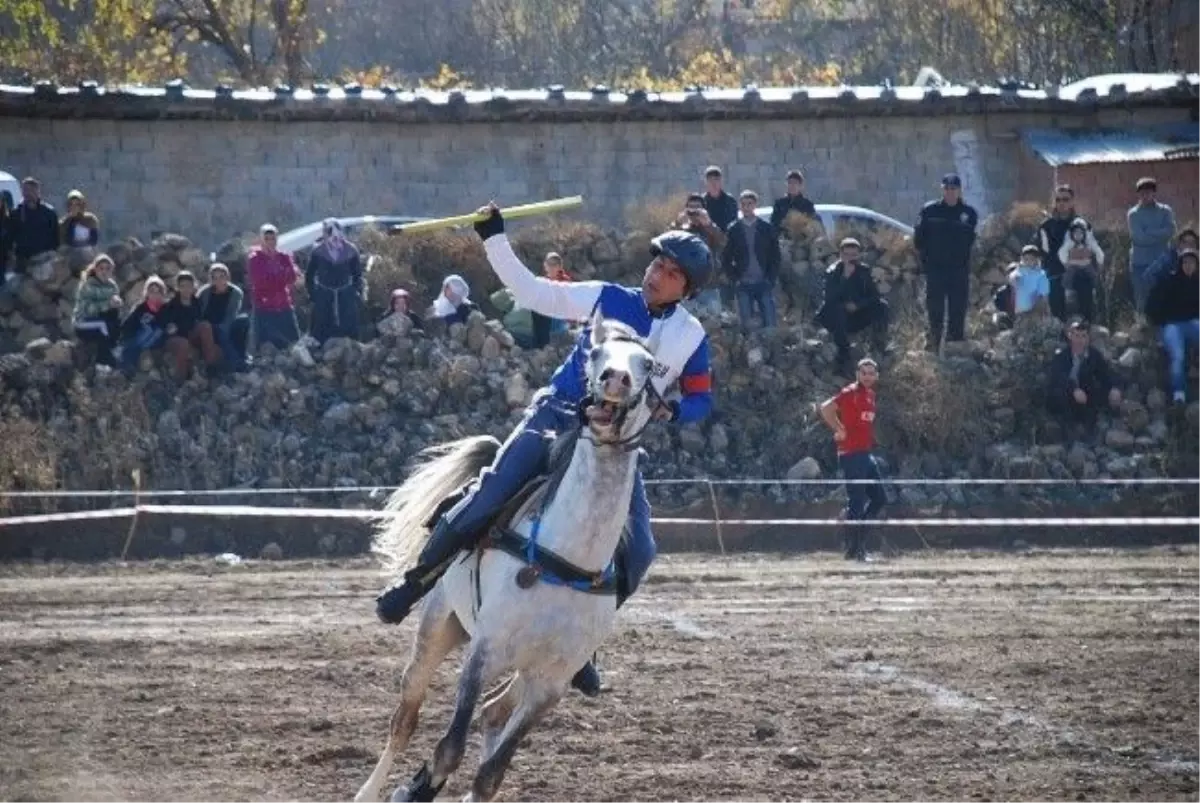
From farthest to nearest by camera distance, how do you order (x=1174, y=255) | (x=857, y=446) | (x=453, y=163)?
(x=453, y=163) < (x=1174, y=255) < (x=857, y=446)

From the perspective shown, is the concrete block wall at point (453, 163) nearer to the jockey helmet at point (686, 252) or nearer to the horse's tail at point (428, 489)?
the horse's tail at point (428, 489)

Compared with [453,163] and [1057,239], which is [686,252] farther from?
[453,163]

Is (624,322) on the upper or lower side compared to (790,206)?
upper

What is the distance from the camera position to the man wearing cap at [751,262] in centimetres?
2456

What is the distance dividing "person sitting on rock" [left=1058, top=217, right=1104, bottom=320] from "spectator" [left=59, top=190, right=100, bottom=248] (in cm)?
1115

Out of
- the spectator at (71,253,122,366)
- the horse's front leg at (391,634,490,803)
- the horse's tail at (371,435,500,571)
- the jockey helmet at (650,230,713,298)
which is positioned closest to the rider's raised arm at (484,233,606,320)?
the jockey helmet at (650,230,713,298)

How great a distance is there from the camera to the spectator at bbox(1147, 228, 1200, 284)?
977 inches

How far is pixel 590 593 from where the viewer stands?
915cm

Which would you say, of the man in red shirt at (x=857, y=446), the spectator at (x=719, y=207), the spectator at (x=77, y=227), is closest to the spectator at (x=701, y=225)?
the spectator at (x=719, y=207)

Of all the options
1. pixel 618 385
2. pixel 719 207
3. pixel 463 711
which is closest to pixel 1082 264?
pixel 719 207

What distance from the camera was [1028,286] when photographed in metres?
26.2

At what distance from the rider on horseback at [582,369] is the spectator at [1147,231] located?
55.6ft

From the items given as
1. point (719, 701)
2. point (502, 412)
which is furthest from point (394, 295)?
point (719, 701)

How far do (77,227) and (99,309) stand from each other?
1661mm
